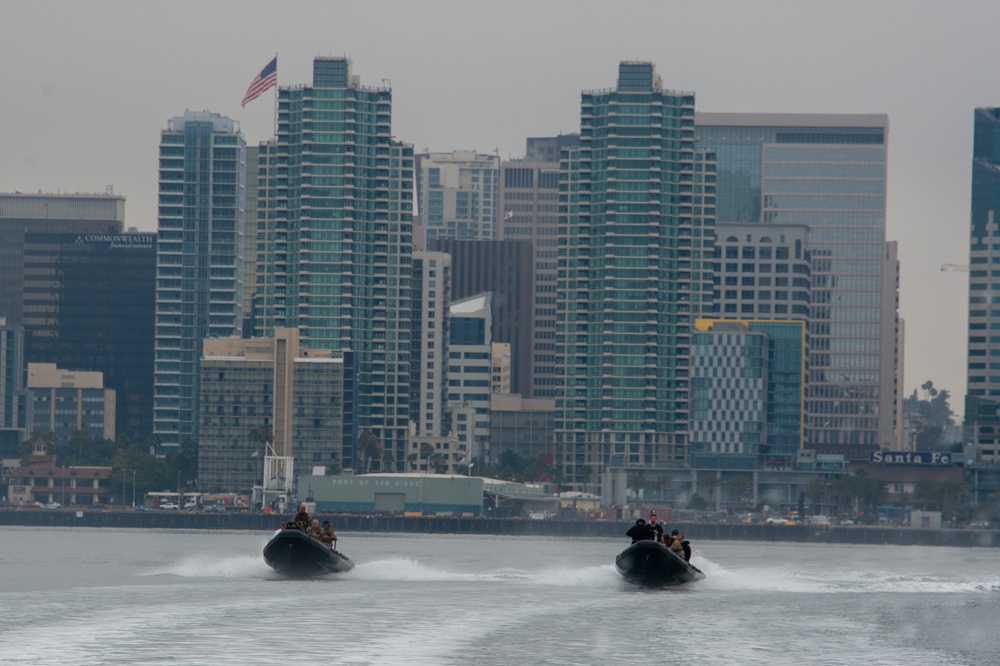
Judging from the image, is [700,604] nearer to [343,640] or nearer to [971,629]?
[971,629]

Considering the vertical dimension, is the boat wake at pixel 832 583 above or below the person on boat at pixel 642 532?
below

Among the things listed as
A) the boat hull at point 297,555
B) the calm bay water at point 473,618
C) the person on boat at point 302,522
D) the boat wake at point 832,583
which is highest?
the person on boat at point 302,522

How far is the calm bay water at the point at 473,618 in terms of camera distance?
226 ft

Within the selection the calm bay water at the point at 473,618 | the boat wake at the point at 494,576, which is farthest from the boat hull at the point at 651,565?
the boat wake at the point at 494,576

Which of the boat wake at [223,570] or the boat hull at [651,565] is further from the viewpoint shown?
the boat wake at [223,570]

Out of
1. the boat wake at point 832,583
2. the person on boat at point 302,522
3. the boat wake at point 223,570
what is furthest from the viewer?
the boat wake at point 832,583

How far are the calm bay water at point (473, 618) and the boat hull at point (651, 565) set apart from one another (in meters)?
0.76

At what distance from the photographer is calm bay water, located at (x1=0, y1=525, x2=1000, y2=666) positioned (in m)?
68.8

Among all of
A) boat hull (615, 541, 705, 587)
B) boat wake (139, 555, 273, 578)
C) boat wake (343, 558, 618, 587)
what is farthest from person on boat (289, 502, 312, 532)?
boat hull (615, 541, 705, 587)

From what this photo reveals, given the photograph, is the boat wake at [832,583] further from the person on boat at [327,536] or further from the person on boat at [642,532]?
the person on boat at [327,536]

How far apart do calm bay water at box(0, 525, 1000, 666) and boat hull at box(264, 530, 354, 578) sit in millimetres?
1098

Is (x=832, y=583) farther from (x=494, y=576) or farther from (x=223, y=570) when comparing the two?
(x=223, y=570)

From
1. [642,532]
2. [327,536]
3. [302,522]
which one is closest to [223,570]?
[327,536]

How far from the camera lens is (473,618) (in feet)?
264
